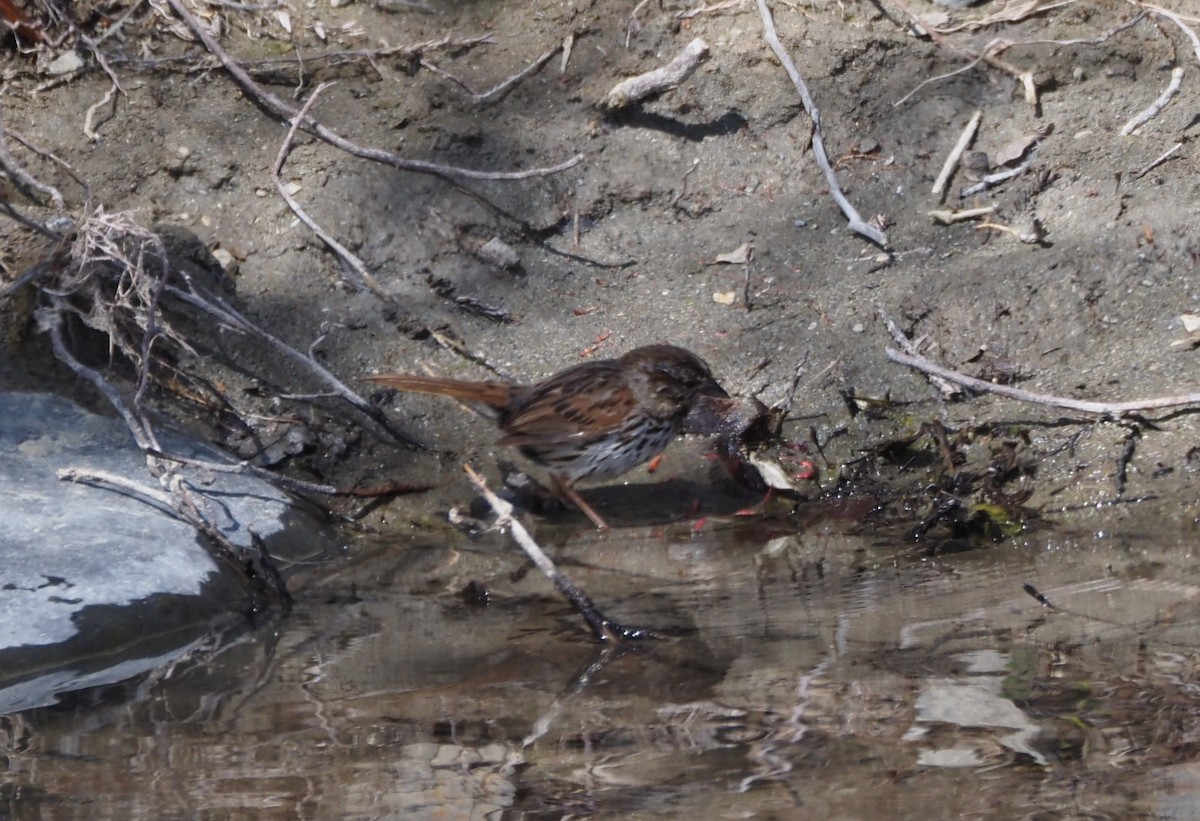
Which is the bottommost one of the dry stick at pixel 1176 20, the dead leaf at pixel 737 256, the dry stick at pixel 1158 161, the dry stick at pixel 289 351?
the dry stick at pixel 289 351

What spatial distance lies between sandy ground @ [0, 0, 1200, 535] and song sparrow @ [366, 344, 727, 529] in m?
0.32

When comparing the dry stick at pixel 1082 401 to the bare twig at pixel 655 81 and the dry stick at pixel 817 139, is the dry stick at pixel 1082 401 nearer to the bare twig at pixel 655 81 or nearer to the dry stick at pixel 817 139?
the dry stick at pixel 817 139

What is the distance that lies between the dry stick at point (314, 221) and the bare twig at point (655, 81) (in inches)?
54.9

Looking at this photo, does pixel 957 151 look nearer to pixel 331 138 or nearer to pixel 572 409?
pixel 572 409

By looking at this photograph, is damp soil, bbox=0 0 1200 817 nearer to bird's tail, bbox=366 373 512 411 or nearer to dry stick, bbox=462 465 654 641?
dry stick, bbox=462 465 654 641

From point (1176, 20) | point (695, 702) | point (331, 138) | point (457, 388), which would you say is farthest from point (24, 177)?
point (1176, 20)

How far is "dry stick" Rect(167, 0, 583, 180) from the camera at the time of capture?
665 centimetres

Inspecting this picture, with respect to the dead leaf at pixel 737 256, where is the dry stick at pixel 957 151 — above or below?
above

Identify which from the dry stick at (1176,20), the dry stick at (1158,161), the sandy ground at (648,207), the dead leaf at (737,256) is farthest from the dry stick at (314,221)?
the dry stick at (1176,20)

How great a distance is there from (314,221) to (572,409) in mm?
1631

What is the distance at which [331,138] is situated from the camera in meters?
6.80

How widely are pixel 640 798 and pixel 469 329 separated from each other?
366 centimetres

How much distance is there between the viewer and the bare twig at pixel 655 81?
715 cm

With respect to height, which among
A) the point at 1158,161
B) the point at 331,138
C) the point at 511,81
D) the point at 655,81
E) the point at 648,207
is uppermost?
the point at 511,81
